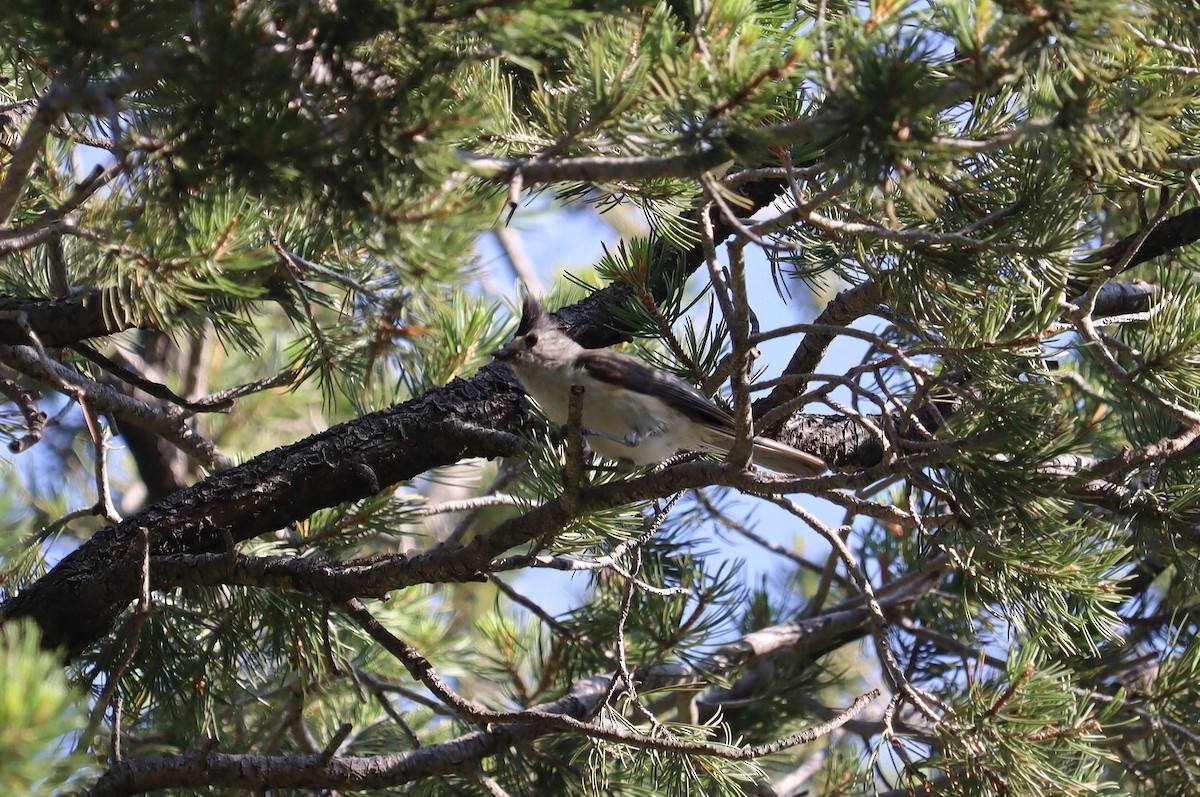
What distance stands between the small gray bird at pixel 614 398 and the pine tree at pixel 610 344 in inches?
3.8

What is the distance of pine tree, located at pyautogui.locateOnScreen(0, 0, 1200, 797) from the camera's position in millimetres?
1523

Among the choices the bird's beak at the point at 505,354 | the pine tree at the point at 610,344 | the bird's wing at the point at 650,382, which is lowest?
the pine tree at the point at 610,344

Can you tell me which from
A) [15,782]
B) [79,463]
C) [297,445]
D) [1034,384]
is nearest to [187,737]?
[297,445]

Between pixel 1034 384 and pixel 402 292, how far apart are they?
125 centimetres

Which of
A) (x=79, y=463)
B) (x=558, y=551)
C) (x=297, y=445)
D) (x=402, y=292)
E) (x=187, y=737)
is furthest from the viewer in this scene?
(x=79, y=463)

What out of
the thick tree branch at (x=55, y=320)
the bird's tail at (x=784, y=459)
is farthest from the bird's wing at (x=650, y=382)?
the thick tree branch at (x=55, y=320)

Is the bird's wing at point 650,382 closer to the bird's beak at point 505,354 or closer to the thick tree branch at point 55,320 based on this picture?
the bird's beak at point 505,354

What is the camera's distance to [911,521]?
233cm

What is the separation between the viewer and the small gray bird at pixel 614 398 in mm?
3246

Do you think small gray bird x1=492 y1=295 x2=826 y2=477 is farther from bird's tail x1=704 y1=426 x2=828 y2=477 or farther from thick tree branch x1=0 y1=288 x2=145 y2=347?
thick tree branch x1=0 y1=288 x2=145 y2=347

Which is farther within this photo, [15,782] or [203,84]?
[203,84]

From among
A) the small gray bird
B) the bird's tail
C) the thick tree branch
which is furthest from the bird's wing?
the thick tree branch

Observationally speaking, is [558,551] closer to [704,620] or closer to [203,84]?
[704,620]

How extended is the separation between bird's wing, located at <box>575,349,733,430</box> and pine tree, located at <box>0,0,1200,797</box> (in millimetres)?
67
